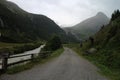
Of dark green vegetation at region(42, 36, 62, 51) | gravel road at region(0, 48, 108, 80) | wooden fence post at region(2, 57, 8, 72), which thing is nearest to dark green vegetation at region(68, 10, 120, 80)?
gravel road at region(0, 48, 108, 80)

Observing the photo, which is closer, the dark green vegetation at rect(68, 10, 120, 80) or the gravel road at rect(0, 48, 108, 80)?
the gravel road at rect(0, 48, 108, 80)

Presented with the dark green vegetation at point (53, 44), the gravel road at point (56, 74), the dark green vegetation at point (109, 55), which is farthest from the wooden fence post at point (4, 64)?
the dark green vegetation at point (53, 44)

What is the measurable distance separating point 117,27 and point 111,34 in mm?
2731

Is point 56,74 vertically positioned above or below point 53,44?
below

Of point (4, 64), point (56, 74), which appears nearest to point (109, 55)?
point (56, 74)

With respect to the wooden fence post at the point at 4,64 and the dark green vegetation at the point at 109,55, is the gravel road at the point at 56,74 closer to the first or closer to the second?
the wooden fence post at the point at 4,64

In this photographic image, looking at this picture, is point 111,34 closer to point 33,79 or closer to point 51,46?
point 33,79

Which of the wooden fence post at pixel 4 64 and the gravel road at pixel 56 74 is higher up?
the wooden fence post at pixel 4 64

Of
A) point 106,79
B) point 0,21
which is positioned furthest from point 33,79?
point 0,21

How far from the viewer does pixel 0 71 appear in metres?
13.4

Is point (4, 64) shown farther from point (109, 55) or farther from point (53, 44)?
point (53, 44)

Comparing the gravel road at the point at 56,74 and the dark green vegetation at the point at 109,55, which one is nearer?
the gravel road at the point at 56,74

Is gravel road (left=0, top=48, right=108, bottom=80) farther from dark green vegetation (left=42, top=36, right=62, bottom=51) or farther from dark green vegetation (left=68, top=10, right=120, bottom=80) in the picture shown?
dark green vegetation (left=42, top=36, right=62, bottom=51)

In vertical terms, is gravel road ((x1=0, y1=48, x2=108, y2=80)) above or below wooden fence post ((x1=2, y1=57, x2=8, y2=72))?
below
